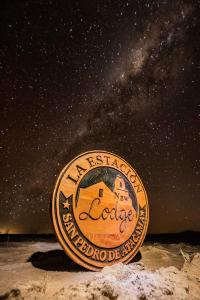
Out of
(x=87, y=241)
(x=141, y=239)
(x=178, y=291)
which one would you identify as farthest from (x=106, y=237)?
(x=178, y=291)

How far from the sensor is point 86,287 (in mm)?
2256

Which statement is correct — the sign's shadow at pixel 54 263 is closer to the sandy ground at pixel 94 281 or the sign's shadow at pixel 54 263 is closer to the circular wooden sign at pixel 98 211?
the sandy ground at pixel 94 281

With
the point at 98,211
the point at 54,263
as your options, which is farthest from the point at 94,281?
the point at 54,263

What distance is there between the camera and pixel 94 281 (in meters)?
2.35

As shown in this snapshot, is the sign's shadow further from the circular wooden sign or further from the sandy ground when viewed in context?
the circular wooden sign

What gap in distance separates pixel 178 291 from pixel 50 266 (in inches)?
69.1

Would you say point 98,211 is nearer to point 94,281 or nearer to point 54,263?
point 94,281

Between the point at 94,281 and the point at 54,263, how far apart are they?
129cm

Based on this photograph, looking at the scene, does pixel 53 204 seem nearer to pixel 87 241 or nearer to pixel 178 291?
pixel 87 241

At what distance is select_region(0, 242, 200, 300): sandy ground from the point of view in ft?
7.00

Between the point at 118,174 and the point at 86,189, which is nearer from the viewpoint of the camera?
the point at 86,189

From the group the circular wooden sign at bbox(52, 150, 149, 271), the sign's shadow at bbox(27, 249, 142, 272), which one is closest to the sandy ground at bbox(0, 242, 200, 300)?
the sign's shadow at bbox(27, 249, 142, 272)

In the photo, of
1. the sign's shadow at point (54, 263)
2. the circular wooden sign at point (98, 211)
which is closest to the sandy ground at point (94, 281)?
the sign's shadow at point (54, 263)

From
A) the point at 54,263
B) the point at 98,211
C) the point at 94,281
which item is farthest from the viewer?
the point at 54,263
